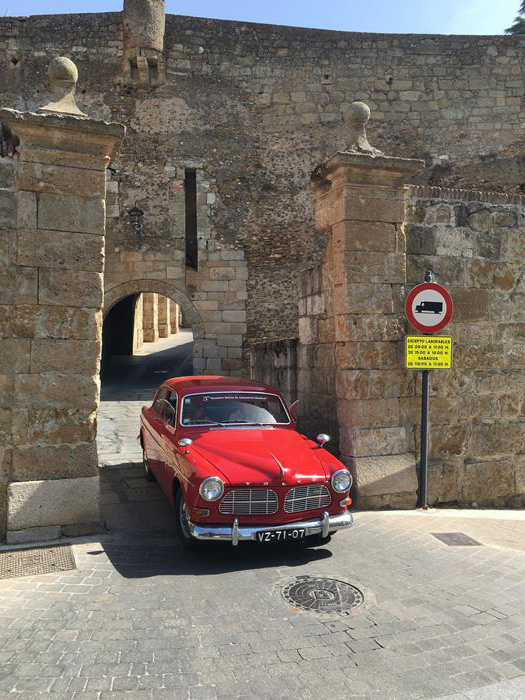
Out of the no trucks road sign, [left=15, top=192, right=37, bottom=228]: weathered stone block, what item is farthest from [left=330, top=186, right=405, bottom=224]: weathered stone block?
[left=15, top=192, right=37, bottom=228]: weathered stone block

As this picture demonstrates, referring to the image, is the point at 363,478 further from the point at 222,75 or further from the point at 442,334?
the point at 222,75

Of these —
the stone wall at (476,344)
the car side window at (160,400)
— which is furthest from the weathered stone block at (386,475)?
the car side window at (160,400)

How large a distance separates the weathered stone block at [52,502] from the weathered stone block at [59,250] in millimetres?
1908

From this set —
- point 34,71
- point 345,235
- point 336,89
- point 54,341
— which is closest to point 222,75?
point 336,89

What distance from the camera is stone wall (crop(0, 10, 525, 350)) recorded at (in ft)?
49.8

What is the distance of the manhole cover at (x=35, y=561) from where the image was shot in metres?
4.26

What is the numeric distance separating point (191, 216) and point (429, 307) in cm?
1074

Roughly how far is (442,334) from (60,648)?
492 centimetres

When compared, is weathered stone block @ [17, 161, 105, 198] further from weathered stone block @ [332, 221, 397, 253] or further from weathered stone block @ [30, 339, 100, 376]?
weathered stone block @ [332, 221, 397, 253]

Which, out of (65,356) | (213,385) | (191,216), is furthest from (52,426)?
(191,216)

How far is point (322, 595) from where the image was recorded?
392 cm

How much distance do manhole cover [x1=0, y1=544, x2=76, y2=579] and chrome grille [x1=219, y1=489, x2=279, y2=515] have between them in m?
1.28

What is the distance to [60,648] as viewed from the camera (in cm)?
319

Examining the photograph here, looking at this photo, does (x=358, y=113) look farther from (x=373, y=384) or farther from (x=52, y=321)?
(x=52, y=321)
